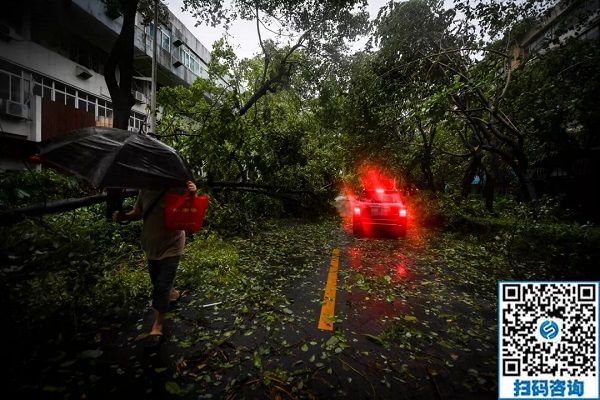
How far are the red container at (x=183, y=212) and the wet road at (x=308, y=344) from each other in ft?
4.57

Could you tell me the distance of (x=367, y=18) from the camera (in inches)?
491

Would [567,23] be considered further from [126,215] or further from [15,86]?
[15,86]

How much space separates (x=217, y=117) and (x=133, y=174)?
4.73 m

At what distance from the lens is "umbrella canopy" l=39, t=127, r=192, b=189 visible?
2869 mm

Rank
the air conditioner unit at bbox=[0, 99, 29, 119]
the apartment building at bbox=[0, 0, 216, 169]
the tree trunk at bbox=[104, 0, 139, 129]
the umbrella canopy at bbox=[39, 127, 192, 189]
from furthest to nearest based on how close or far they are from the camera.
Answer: the apartment building at bbox=[0, 0, 216, 169] < the air conditioner unit at bbox=[0, 99, 29, 119] < the tree trunk at bbox=[104, 0, 139, 129] < the umbrella canopy at bbox=[39, 127, 192, 189]

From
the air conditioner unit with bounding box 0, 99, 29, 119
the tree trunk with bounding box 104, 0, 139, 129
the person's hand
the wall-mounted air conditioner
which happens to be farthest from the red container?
the wall-mounted air conditioner

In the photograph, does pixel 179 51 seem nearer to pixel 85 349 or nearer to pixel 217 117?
pixel 217 117

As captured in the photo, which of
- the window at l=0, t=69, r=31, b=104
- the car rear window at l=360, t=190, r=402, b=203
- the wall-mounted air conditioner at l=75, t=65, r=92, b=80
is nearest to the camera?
the car rear window at l=360, t=190, r=402, b=203

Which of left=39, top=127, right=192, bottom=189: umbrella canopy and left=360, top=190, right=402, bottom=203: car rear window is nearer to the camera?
left=39, top=127, right=192, bottom=189: umbrella canopy

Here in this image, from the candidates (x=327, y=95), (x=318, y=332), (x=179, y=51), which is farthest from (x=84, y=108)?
(x=318, y=332)

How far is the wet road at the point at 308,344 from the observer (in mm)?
2584

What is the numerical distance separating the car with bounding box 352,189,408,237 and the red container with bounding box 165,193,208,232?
729 cm

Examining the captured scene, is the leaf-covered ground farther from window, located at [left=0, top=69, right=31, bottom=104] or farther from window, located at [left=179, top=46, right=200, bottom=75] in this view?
window, located at [left=179, top=46, right=200, bottom=75]

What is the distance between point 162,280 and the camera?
3365mm
